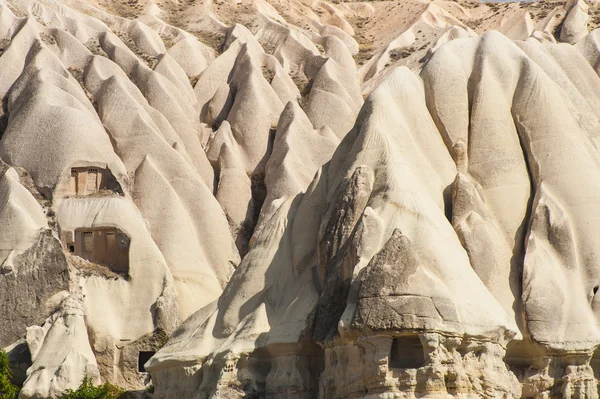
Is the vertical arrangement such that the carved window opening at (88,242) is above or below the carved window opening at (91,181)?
below

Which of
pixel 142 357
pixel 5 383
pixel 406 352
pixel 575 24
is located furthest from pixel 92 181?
pixel 575 24

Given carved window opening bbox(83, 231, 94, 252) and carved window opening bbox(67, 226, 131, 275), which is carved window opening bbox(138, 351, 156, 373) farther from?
carved window opening bbox(83, 231, 94, 252)

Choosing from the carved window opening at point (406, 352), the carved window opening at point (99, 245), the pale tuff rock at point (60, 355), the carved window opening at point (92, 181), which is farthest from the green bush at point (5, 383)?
the carved window opening at point (406, 352)

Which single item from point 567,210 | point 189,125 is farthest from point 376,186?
point 189,125

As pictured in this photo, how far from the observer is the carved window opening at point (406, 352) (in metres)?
23.0

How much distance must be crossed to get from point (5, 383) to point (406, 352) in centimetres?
1167

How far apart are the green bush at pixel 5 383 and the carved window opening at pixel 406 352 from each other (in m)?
11.3

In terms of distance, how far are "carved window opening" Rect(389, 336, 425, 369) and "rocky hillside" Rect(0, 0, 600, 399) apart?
5cm

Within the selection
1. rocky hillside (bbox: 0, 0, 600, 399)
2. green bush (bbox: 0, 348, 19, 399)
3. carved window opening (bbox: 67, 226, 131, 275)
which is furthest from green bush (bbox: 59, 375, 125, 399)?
carved window opening (bbox: 67, 226, 131, 275)

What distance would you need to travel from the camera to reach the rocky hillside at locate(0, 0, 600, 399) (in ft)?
78.9

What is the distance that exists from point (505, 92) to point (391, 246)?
7.92 m

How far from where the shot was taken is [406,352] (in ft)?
76.1

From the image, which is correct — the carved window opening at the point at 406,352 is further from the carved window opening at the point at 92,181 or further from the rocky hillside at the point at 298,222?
the carved window opening at the point at 92,181

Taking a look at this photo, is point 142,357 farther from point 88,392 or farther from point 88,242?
point 88,392
